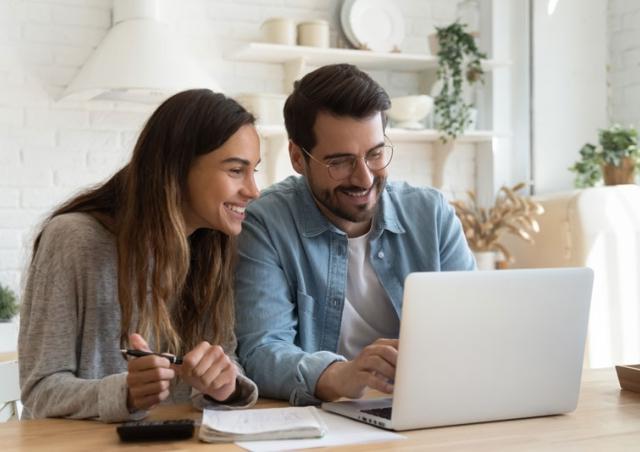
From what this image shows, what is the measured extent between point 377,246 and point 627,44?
2.69 metres

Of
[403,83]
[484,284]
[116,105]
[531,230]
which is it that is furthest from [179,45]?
[484,284]

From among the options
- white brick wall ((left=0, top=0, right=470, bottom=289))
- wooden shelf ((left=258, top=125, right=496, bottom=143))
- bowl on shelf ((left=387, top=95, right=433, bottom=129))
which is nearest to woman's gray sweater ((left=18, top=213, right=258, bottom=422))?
white brick wall ((left=0, top=0, right=470, bottom=289))

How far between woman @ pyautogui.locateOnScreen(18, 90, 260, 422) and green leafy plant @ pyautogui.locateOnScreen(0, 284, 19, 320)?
5.82 ft

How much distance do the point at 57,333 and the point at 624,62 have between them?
3.45 metres

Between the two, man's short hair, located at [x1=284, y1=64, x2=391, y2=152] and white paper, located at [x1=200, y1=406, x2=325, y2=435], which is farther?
man's short hair, located at [x1=284, y1=64, x2=391, y2=152]

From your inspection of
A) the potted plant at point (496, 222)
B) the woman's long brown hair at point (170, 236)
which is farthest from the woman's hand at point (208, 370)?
the potted plant at point (496, 222)

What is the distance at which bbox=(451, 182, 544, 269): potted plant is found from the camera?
13.4 ft

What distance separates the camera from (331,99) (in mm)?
2162

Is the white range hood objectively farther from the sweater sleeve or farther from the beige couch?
the sweater sleeve

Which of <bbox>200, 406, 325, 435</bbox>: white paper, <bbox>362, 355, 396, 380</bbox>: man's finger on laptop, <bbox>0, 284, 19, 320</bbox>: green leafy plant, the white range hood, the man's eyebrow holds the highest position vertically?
the white range hood

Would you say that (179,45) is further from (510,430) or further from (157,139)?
(510,430)

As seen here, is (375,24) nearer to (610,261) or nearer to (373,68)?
(373,68)

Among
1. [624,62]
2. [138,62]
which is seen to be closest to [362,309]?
[138,62]

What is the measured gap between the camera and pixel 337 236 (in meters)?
2.19
